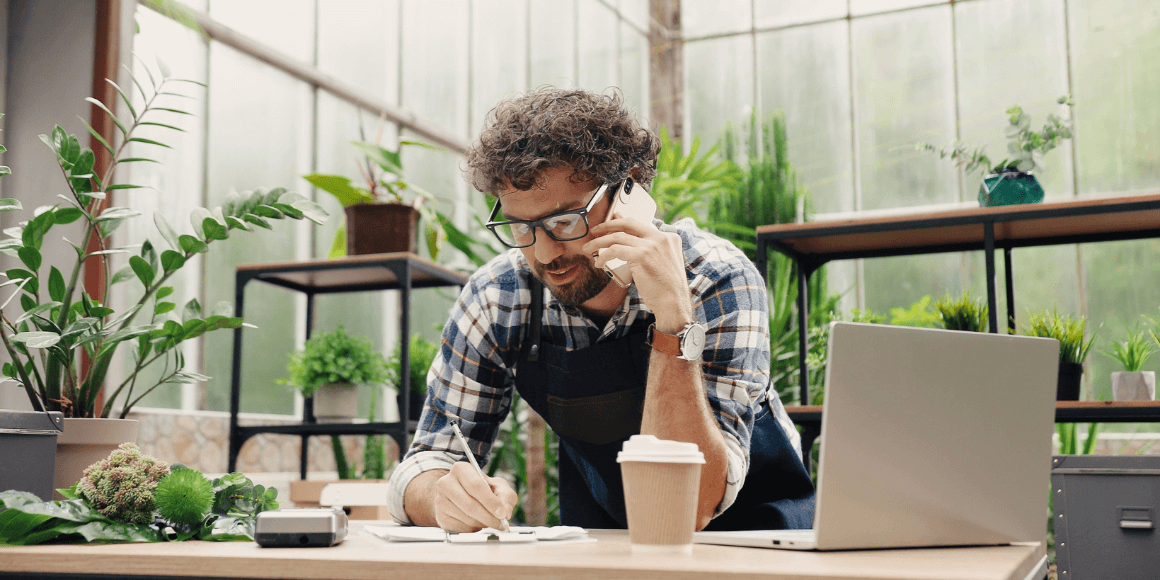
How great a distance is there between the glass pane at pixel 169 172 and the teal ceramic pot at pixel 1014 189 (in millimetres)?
2585

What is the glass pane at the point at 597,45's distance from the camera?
6694 mm

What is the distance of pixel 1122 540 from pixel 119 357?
2907 millimetres

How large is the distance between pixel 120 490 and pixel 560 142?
0.82m

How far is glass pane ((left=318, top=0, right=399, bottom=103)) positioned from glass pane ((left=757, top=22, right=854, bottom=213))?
303cm

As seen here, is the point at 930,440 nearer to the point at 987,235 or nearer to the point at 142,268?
the point at 142,268

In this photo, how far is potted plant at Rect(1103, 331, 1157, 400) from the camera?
2582 millimetres

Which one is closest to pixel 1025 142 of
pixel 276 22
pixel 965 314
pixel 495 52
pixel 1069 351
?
pixel 965 314

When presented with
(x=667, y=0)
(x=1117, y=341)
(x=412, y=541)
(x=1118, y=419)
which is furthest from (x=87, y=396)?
(x=667, y=0)

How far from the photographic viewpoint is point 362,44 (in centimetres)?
480

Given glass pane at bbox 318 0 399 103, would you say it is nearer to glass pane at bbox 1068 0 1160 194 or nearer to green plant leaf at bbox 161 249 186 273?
green plant leaf at bbox 161 249 186 273

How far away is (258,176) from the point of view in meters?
4.07

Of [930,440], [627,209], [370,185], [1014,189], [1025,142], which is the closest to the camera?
[930,440]

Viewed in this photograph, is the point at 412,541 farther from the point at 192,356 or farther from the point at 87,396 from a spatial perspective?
the point at 192,356

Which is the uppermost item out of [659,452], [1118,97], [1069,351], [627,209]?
[1118,97]
